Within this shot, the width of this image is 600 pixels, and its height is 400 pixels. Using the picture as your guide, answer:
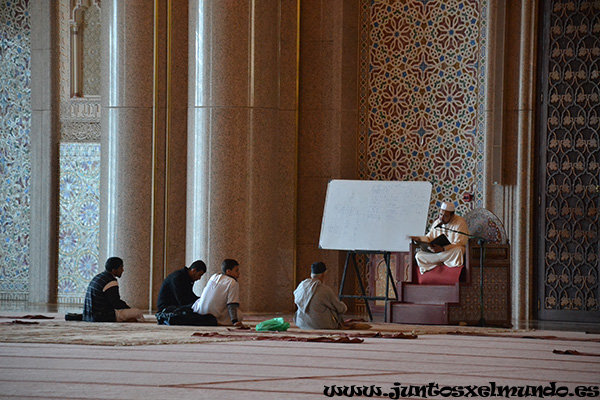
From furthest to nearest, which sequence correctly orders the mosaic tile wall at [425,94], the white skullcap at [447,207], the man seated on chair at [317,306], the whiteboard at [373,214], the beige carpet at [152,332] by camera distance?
1. the mosaic tile wall at [425,94]
2. the whiteboard at [373,214]
3. the white skullcap at [447,207]
4. the man seated on chair at [317,306]
5. the beige carpet at [152,332]

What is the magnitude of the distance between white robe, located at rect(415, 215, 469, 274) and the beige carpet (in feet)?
2.27

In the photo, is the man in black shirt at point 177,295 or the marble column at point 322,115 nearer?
the man in black shirt at point 177,295

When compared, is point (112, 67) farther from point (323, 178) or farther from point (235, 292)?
point (235, 292)

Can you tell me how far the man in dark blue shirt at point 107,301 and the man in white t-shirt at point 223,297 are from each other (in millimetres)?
687

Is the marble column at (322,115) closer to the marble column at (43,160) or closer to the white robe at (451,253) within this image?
the white robe at (451,253)

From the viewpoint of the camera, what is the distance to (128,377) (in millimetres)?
4746

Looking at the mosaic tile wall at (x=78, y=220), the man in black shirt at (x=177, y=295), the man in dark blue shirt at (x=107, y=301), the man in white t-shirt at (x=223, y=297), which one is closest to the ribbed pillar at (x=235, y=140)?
the man in black shirt at (x=177, y=295)

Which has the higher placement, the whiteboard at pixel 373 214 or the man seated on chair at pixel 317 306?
the whiteboard at pixel 373 214

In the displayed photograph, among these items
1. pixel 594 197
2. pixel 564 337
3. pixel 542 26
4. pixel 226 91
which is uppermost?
pixel 542 26

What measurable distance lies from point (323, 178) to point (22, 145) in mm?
3518

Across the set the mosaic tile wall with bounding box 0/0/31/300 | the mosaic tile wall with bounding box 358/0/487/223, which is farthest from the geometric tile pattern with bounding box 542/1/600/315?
the mosaic tile wall with bounding box 0/0/31/300

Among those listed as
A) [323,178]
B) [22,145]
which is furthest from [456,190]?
[22,145]

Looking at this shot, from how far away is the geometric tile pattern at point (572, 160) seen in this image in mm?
9992

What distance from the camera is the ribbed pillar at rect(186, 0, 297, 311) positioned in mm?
10008
